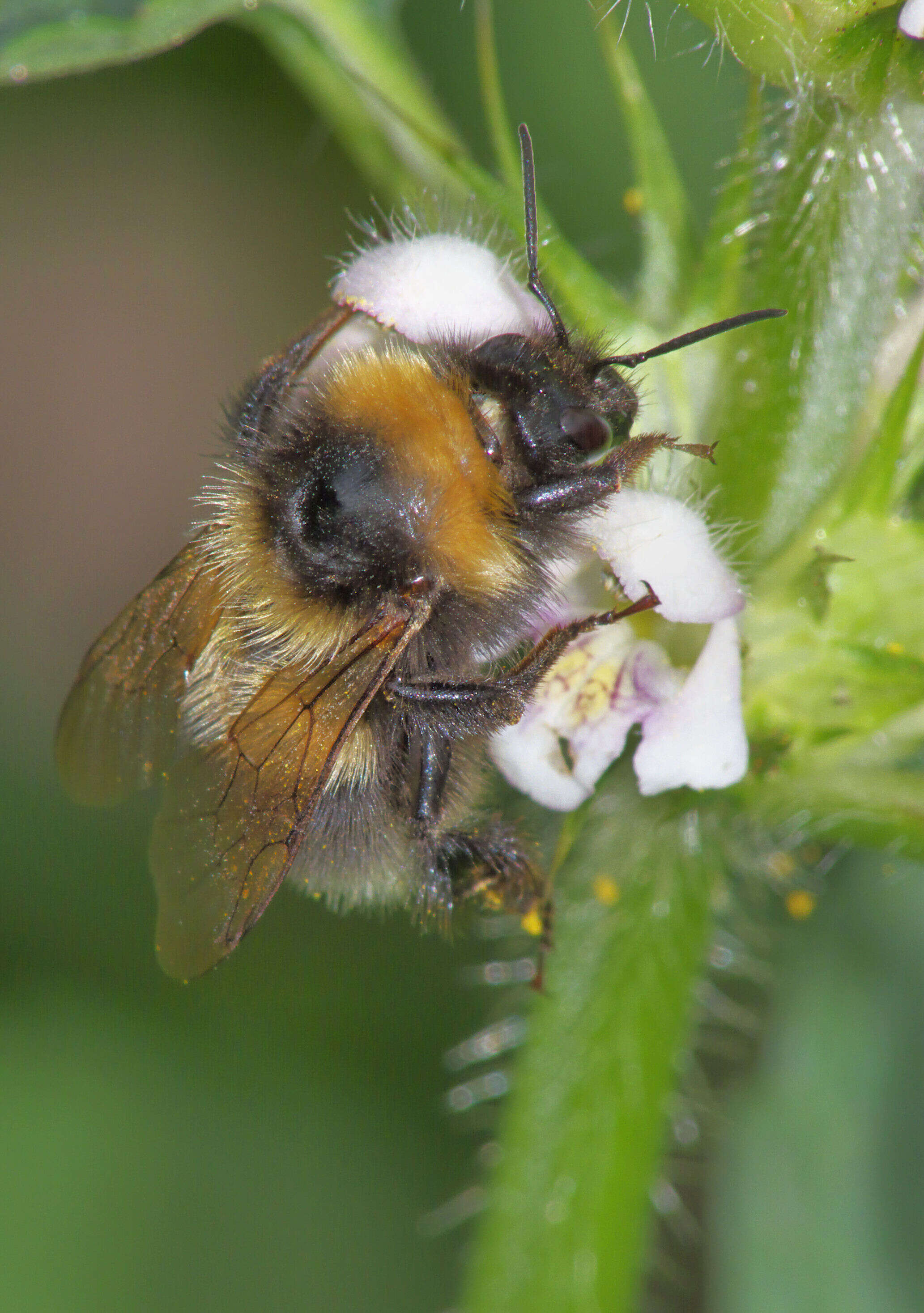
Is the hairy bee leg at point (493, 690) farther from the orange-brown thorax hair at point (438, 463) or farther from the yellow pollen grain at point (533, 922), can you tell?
the yellow pollen grain at point (533, 922)

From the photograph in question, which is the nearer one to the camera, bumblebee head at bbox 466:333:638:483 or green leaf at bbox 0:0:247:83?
bumblebee head at bbox 466:333:638:483

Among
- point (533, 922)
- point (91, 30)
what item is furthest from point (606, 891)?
point (91, 30)

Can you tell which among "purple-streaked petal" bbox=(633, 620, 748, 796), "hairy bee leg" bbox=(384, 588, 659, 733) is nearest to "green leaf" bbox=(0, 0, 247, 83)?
"hairy bee leg" bbox=(384, 588, 659, 733)

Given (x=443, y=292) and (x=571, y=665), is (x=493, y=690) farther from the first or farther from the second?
(x=443, y=292)

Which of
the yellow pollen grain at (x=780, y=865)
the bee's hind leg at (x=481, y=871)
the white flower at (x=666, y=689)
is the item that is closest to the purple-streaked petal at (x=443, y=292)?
the white flower at (x=666, y=689)

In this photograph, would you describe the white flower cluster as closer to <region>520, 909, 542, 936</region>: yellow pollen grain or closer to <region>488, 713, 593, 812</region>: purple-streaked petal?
<region>488, 713, 593, 812</region>: purple-streaked petal

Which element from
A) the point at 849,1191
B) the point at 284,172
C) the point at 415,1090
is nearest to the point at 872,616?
the point at 849,1191

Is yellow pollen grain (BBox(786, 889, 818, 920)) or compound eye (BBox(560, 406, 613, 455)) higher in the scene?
compound eye (BBox(560, 406, 613, 455))
